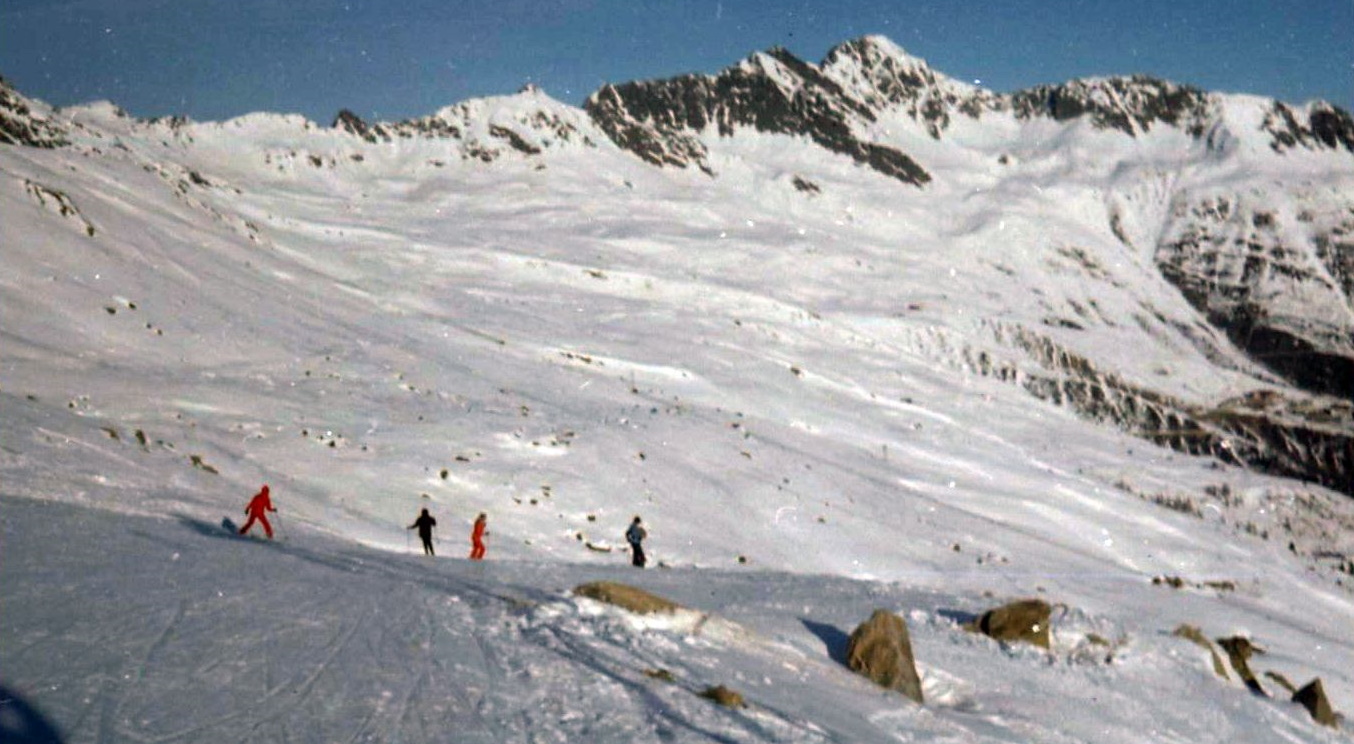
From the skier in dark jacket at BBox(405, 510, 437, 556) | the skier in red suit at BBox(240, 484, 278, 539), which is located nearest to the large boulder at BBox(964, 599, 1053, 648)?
the skier in dark jacket at BBox(405, 510, 437, 556)

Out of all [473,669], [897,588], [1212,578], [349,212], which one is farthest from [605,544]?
[349,212]

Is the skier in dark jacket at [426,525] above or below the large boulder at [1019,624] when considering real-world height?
below

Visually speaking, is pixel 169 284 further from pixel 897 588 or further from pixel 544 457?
pixel 897 588

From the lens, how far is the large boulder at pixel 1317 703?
18703 mm

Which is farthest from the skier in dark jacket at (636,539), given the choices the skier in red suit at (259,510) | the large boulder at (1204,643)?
the large boulder at (1204,643)

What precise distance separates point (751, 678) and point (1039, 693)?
5984 mm

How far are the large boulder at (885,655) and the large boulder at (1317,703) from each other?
9012 millimetres

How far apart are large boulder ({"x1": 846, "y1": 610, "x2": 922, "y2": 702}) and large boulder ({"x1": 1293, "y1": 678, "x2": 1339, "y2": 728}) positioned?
9.01 meters

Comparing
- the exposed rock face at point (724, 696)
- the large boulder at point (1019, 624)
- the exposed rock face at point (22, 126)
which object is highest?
the exposed rock face at point (22, 126)

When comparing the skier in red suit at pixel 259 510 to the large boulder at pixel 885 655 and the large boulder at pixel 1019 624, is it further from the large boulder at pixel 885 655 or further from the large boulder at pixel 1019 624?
the large boulder at pixel 1019 624

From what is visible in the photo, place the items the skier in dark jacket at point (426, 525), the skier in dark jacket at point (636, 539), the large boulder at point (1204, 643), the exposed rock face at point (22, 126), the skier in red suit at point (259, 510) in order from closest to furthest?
the large boulder at point (1204, 643) → the skier in red suit at point (259, 510) → the skier in dark jacket at point (426, 525) → the skier in dark jacket at point (636, 539) → the exposed rock face at point (22, 126)

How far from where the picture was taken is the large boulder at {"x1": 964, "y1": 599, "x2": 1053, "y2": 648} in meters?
18.1

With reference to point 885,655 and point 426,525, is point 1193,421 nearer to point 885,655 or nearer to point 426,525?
point 426,525

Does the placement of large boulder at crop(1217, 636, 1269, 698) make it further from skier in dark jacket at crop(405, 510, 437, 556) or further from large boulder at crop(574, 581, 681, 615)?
skier in dark jacket at crop(405, 510, 437, 556)
